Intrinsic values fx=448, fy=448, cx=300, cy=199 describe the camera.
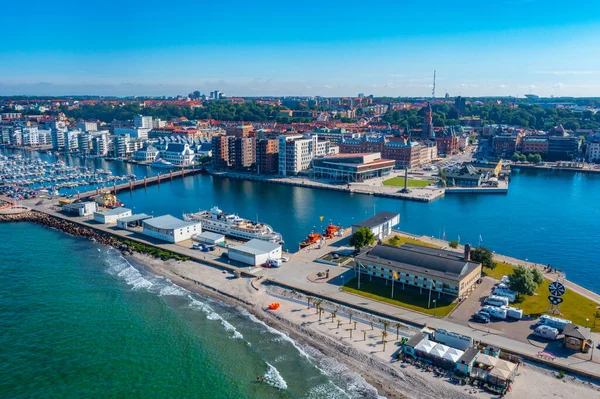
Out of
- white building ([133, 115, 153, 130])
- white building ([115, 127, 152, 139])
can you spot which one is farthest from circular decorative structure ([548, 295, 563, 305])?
white building ([133, 115, 153, 130])

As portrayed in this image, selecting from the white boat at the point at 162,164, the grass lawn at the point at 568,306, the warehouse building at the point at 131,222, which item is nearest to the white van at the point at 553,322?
the grass lawn at the point at 568,306

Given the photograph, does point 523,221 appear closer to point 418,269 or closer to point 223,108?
point 418,269

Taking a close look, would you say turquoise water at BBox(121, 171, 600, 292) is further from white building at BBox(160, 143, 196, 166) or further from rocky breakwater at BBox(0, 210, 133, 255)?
white building at BBox(160, 143, 196, 166)

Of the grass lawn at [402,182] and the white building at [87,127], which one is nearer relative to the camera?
the grass lawn at [402,182]

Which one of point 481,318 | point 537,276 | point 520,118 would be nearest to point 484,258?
point 537,276

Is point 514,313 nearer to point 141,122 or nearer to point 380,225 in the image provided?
point 380,225

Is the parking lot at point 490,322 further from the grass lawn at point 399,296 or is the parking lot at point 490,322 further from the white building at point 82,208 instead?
the white building at point 82,208

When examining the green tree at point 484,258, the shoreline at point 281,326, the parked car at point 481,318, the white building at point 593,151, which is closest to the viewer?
the shoreline at point 281,326
